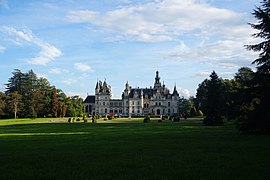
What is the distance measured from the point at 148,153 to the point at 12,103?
74623 mm

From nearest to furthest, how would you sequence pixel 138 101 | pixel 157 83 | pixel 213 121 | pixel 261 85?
pixel 261 85 → pixel 213 121 → pixel 138 101 → pixel 157 83

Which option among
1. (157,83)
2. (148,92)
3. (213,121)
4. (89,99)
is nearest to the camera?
(213,121)

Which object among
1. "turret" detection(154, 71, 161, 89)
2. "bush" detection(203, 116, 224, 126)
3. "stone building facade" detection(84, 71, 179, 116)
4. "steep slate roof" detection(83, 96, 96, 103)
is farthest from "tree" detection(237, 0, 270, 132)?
"steep slate roof" detection(83, 96, 96, 103)

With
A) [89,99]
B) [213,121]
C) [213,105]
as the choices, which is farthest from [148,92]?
[213,121]

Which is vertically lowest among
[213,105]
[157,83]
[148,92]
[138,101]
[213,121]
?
[213,121]

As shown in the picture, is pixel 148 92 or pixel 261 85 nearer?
pixel 261 85

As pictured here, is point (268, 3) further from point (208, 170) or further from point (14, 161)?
point (14, 161)

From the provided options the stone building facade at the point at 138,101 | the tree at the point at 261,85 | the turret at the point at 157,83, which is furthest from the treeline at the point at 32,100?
the tree at the point at 261,85

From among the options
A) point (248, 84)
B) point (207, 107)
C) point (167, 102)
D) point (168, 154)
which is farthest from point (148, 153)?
point (167, 102)

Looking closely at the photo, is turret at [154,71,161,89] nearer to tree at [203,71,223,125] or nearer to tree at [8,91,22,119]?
tree at [8,91,22,119]

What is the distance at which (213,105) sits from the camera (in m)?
42.7

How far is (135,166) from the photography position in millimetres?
9742

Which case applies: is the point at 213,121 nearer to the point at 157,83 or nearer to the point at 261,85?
the point at 261,85

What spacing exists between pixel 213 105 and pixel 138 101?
78.7 metres
